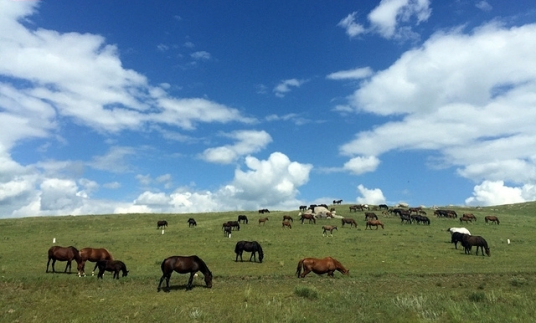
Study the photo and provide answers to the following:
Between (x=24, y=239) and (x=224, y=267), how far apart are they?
36098 mm

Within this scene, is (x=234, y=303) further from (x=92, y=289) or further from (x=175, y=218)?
(x=175, y=218)

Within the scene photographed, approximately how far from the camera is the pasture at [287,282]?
14.3m

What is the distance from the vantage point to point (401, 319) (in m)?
12.7

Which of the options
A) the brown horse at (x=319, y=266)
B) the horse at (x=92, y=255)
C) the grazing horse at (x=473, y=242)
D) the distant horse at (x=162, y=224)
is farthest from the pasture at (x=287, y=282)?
the distant horse at (x=162, y=224)

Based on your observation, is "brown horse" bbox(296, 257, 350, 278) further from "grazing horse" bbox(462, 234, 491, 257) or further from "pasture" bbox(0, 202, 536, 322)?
"grazing horse" bbox(462, 234, 491, 257)

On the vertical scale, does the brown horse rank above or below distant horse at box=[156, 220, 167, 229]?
below

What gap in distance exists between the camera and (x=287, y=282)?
2194 centimetres

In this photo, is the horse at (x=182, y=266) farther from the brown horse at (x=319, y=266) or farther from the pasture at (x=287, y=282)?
the brown horse at (x=319, y=266)

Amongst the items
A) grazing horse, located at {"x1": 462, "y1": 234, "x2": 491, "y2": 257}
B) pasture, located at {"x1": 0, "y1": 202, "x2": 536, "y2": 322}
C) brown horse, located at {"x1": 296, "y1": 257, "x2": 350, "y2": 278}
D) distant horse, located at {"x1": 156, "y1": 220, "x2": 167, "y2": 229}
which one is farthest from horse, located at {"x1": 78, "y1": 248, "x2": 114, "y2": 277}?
distant horse, located at {"x1": 156, "y1": 220, "x2": 167, "y2": 229}

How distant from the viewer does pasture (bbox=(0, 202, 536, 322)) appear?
1434 cm

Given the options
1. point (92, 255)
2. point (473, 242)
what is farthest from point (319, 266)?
point (473, 242)

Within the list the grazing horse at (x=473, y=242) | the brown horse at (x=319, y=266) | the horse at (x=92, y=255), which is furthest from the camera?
the grazing horse at (x=473, y=242)

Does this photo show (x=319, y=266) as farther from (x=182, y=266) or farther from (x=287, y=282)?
(x=182, y=266)

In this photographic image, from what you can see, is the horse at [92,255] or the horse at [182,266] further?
the horse at [92,255]
